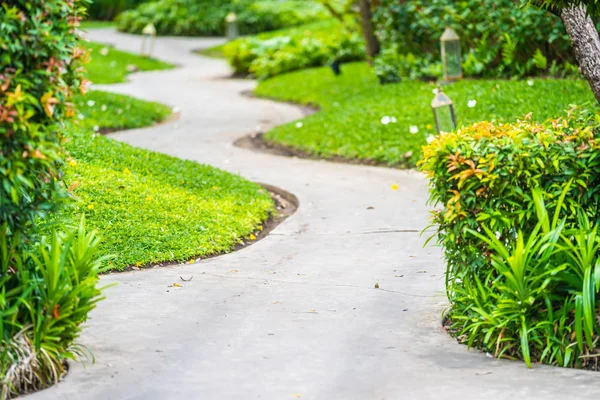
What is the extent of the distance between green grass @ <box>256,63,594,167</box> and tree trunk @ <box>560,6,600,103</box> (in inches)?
151

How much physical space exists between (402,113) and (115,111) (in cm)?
512

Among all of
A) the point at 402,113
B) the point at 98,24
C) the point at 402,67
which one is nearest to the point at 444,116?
the point at 402,113

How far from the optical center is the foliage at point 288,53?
69.9 ft

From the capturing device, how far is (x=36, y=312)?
4965mm

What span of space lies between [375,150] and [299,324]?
663cm

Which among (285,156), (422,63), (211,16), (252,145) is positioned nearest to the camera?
(285,156)

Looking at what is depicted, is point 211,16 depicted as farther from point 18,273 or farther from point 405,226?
point 18,273

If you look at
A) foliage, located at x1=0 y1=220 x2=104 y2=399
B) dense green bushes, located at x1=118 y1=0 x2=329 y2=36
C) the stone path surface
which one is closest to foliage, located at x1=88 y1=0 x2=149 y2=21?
dense green bushes, located at x1=118 y1=0 x2=329 y2=36

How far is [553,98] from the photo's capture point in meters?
11.9

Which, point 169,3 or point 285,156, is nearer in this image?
point 285,156

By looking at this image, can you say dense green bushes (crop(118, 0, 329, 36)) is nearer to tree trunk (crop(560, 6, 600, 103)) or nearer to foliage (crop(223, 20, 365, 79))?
foliage (crop(223, 20, 365, 79))

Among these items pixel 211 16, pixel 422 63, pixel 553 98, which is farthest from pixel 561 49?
pixel 211 16

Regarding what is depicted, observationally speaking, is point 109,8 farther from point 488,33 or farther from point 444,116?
point 444,116

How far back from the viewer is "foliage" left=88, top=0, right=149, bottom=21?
3600 cm
